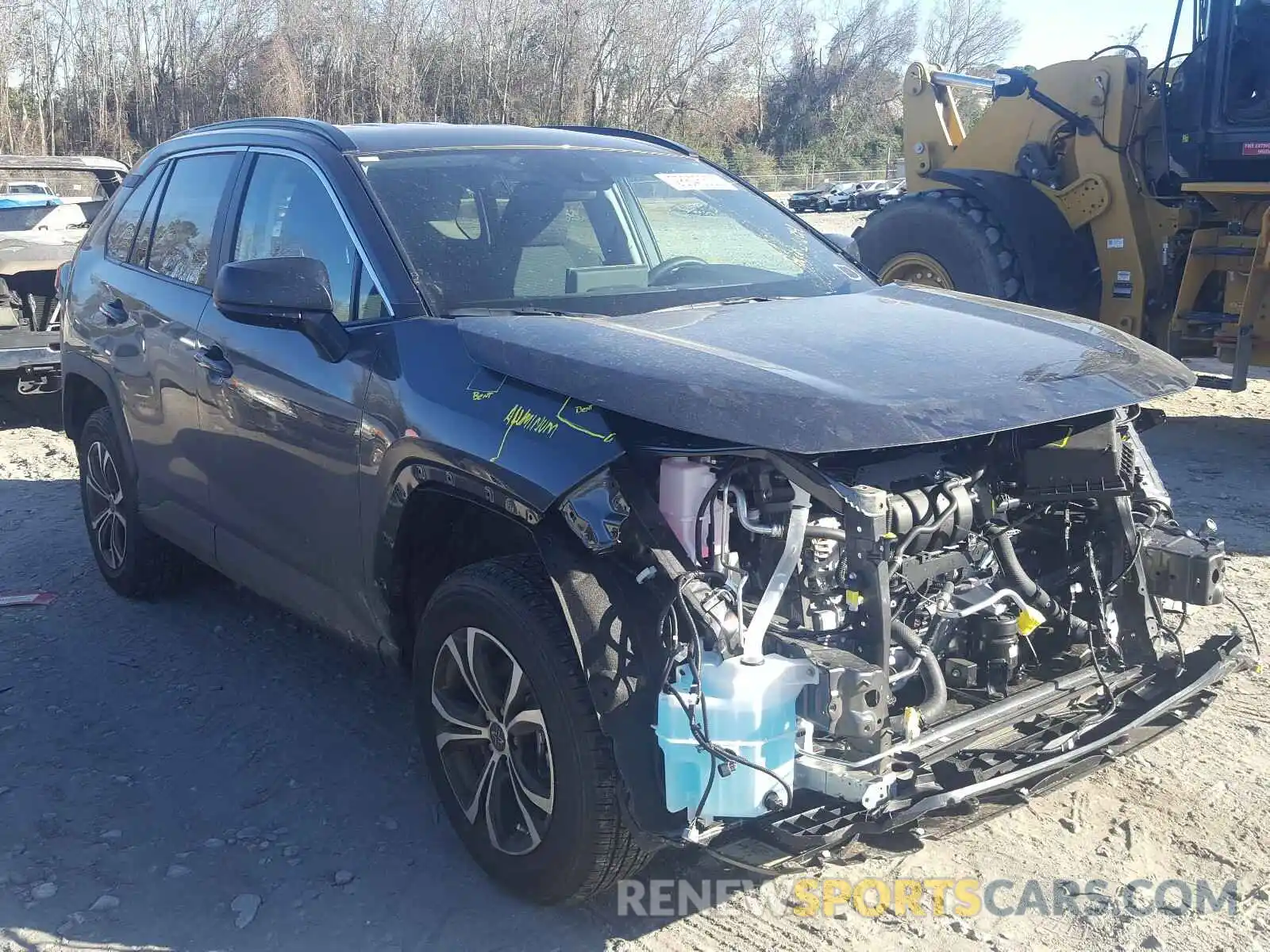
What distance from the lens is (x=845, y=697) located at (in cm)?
269

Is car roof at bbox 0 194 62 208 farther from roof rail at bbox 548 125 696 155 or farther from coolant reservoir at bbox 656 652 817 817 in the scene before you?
coolant reservoir at bbox 656 652 817 817

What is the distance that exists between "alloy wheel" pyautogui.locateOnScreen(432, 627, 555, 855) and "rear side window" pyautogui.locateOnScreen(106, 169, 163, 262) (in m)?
2.97

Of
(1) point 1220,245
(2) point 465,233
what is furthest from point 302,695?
(1) point 1220,245

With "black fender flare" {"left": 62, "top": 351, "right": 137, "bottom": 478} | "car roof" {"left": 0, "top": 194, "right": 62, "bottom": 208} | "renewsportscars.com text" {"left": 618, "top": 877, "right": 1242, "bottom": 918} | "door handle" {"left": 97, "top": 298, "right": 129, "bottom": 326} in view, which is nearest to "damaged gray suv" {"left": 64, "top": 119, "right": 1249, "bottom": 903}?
"renewsportscars.com text" {"left": 618, "top": 877, "right": 1242, "bottom": 918}

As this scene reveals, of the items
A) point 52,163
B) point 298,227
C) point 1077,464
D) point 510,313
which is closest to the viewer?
point 1077,464

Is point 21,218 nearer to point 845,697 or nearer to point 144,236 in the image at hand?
point 144,236

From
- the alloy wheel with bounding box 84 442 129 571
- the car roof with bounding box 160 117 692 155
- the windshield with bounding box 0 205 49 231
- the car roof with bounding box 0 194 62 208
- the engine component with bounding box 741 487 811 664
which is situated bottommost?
→ the alloy wheel with bounding box 84 442 129 571

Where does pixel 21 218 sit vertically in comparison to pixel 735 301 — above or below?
below

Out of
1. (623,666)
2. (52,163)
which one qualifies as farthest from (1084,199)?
(52,163)

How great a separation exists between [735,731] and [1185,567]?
1.70 m

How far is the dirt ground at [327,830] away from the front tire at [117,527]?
275 mm

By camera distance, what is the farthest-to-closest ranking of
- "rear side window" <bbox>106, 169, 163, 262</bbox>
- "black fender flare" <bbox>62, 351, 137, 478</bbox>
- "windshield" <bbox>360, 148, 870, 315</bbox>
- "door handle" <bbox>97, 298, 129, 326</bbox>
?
"rear side window" <bbox>106, 169, 163, 262</bbox> → "black fender flare" <bbox>62, 351, 137, 478</bbox> → "door handle" <bbox>97, 298, 129, 326</bbox> → "windshield" <bbox>360, 148, 870, 315</bbox>

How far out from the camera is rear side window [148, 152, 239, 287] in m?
4.58

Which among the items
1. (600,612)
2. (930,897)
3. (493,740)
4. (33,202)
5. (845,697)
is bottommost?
(930,897)
